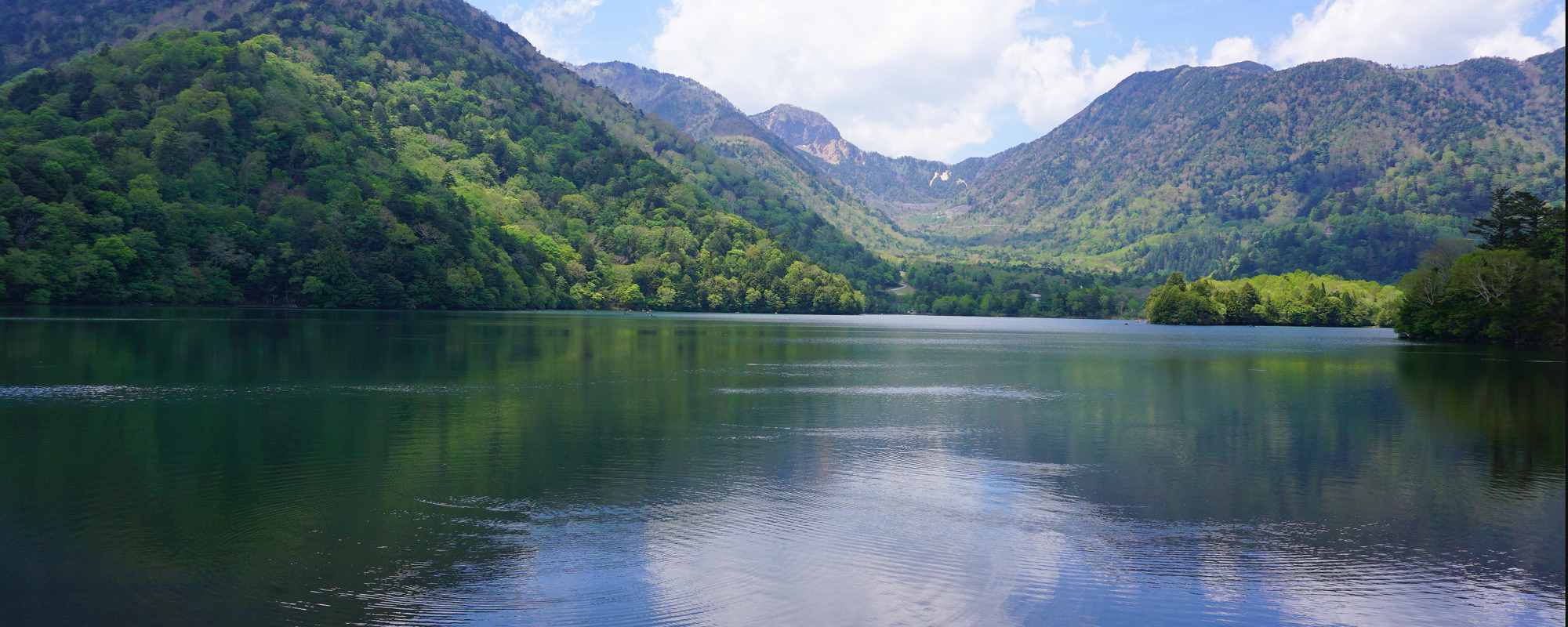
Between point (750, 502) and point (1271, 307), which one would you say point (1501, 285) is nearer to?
point (750, 502)

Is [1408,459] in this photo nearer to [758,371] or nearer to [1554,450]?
[1554,450]

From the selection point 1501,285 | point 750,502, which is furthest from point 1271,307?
point 750,502

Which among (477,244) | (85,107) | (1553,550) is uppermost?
(85,107)

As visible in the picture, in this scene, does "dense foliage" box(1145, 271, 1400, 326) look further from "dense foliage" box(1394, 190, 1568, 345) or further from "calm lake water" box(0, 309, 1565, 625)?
"calm lake water" box(0, 309, 1565, 625)

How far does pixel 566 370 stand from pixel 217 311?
8243 centimetres

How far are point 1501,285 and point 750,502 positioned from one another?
9749 centimetres

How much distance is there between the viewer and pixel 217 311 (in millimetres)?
113375

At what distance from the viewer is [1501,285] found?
92062mm

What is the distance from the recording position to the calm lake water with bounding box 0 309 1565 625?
13.9m

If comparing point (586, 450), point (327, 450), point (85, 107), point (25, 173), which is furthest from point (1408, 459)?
point (85, 107)

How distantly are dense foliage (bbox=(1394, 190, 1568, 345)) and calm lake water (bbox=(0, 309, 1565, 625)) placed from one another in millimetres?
55210

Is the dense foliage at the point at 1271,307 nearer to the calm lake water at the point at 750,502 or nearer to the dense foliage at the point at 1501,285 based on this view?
the dense foliage at the point at 1501,285

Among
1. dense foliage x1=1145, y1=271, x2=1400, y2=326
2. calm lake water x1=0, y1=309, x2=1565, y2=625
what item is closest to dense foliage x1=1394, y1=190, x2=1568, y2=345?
calm lake water x1=0, y1=309, x2=1565, y2=625

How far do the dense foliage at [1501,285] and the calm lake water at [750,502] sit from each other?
55.2m
